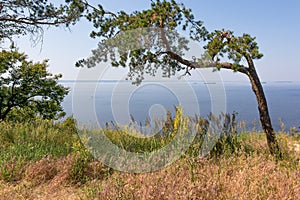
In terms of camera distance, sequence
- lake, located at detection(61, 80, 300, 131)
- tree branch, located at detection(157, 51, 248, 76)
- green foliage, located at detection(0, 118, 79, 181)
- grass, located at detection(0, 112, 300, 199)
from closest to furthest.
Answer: grass, located at detection(0, 112, 300, 199)
green foliage, located at detection(0, 118, 79, 181)
lake, located at detection(61, 80, 300, 131)
tree branch, located at detection(157, 51, 248, 76)

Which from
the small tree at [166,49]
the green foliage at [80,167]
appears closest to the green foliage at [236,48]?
the small tree at [166,49]

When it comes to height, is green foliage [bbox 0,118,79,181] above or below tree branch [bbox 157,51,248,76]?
below

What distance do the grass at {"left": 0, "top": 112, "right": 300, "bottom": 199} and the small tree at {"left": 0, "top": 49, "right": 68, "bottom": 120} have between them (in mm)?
7588

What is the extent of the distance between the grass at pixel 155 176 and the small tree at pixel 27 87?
7.59 m

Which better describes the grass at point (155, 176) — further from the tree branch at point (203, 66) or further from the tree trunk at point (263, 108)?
Result: the tree branch at point (203, 66)

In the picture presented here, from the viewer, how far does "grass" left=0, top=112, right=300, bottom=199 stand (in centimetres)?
244

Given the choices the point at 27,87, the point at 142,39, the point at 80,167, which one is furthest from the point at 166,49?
the point at 27,87

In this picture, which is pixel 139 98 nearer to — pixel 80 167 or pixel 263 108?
pixel 80 167

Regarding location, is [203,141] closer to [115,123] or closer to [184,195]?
[115,123]

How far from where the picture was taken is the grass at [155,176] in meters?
2.44

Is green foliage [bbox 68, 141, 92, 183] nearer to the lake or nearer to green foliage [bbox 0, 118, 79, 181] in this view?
green foliage [bbox 0, 118, 79, 181]

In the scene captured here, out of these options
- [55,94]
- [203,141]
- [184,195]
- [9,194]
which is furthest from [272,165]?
[55,94]

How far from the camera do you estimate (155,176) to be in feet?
9.71

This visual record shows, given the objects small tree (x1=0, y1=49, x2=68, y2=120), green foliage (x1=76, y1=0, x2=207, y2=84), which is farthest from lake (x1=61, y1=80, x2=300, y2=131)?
small tree (x1=0, y1=49, x2=68, y2=120)
